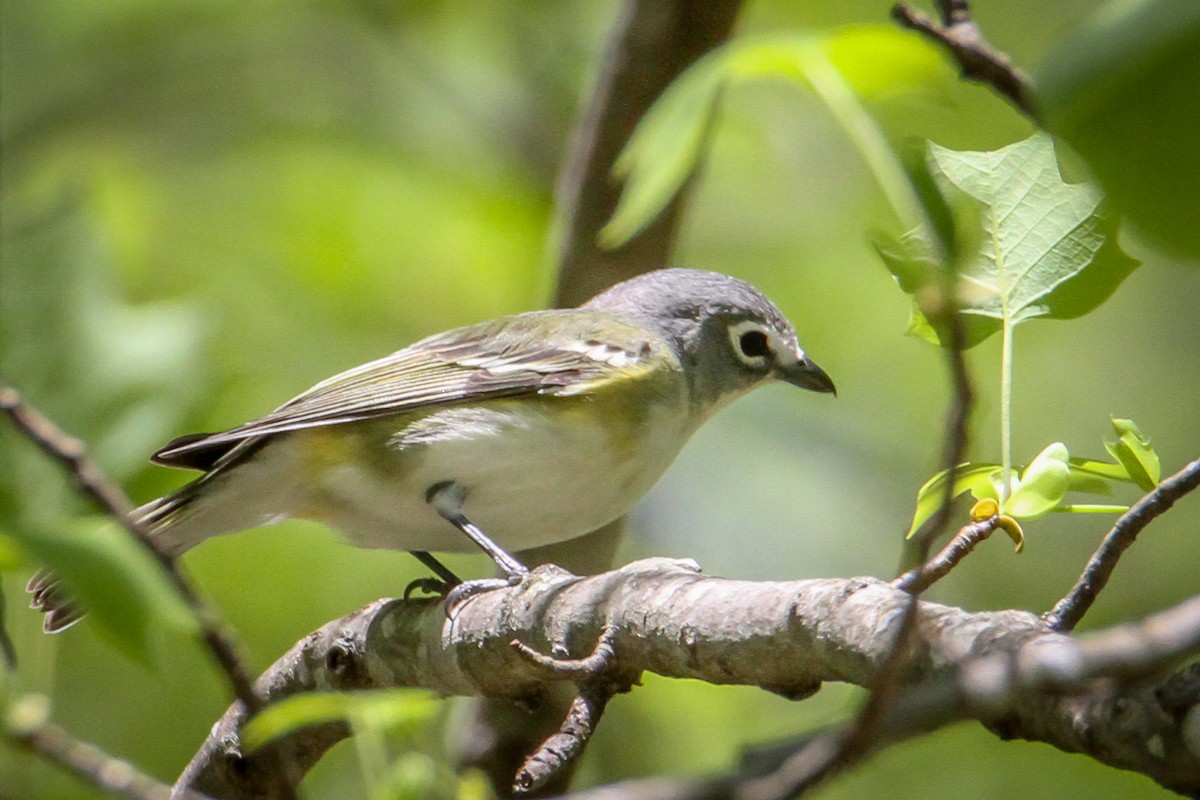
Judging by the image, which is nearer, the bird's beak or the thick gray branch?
the thick gray branch

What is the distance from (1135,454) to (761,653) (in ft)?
2.30

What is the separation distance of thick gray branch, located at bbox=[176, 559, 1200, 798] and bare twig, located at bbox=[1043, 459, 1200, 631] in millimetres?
331

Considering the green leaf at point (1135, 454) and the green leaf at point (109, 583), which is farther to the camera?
the green leaf at point (1135, 454)

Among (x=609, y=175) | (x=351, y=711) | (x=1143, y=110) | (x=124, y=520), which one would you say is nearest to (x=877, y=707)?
(x=1143, y=110)

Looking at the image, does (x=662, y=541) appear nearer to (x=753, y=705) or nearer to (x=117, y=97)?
(x=753, y=705)

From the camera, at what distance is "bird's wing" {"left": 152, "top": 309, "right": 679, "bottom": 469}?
3.94 metres

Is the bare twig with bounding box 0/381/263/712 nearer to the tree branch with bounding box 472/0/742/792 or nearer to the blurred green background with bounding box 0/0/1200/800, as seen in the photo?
the tree branch with bounding box 472/0/742/792

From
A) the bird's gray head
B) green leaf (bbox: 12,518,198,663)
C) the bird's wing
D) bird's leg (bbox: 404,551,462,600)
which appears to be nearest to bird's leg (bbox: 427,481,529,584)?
bird's leg (bbox: 404,551,462,600)

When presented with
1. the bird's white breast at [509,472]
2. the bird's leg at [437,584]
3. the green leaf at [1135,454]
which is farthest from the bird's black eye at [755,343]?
the green leaf at [1135,454]

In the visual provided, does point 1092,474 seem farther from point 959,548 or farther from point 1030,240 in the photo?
point 1030,240

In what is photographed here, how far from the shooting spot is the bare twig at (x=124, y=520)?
1.51 metres

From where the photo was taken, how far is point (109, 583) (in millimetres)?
1332

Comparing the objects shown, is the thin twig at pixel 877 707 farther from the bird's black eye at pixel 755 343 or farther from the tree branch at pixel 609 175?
the bird's black eye at pixel 755 343

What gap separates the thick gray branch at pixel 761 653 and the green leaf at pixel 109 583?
2.62 feet
